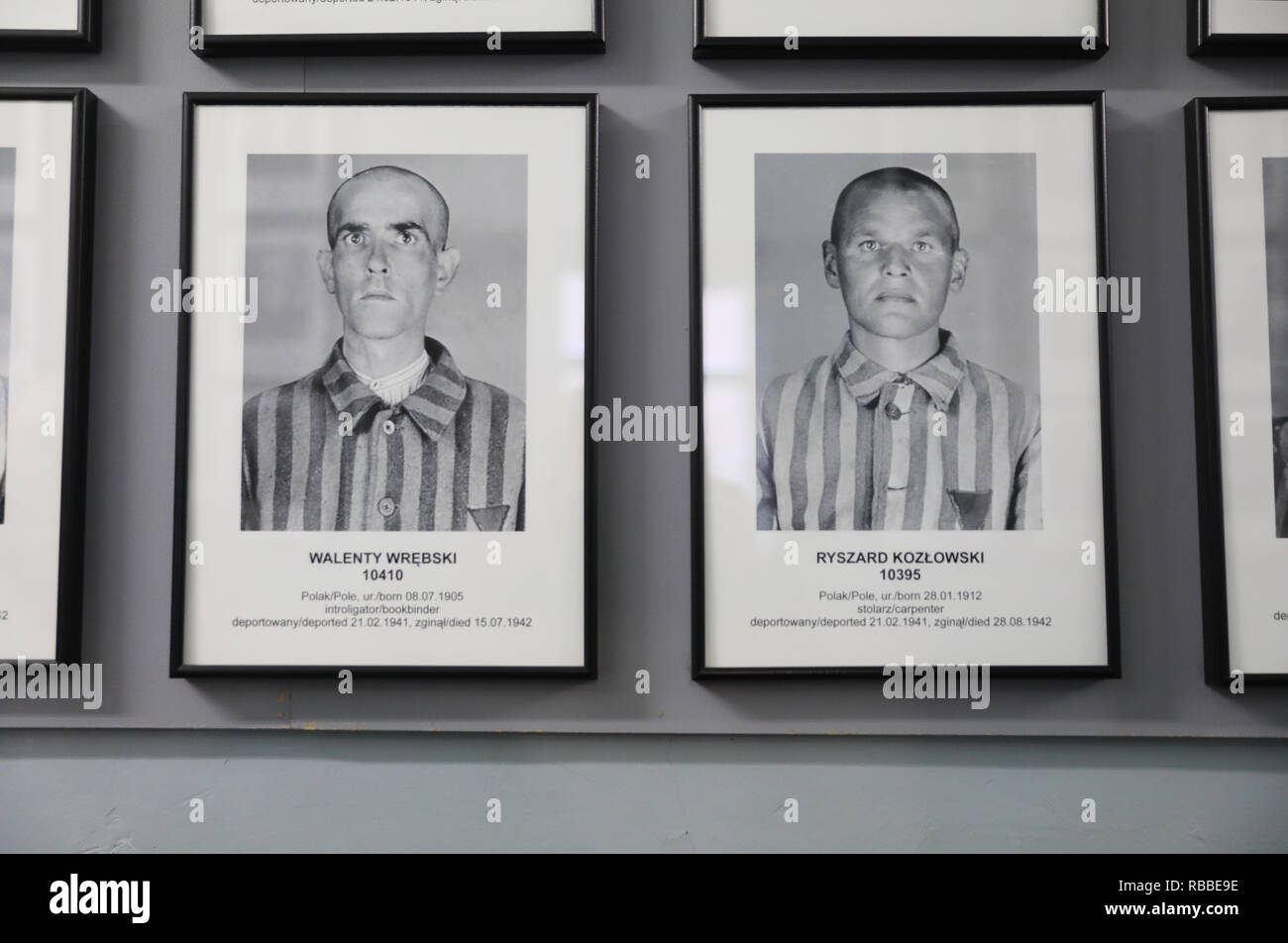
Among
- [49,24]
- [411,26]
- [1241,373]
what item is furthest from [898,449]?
[49,24]

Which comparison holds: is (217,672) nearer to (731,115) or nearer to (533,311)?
(533,311)

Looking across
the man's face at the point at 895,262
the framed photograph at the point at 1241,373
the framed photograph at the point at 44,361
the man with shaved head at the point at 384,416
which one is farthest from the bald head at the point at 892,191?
the framed photograph at the point at 44,361

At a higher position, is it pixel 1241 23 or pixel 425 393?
pixel 1241 23

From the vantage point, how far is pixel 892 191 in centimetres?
121

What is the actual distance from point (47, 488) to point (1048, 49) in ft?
4.42

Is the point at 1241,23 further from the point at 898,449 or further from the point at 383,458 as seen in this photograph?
the point at 383,458

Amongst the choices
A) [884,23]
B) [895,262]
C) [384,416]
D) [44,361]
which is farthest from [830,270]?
[44,361]

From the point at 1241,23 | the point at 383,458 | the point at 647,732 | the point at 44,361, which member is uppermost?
the point at 1241,23

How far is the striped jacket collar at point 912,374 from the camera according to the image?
1.20 m

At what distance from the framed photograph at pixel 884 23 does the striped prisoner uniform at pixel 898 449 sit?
378 mm

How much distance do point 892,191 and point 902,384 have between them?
24cm

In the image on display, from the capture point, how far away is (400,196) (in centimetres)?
121

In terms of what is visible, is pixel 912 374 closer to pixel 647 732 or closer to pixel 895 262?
pixel 895 262

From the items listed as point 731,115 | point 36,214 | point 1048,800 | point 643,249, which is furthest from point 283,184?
point 1048,800
